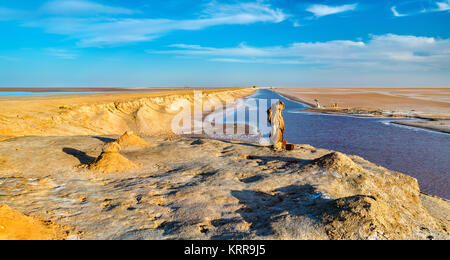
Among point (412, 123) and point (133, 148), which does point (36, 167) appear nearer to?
point (133, 148)

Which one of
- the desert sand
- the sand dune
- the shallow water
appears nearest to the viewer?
the desert sand

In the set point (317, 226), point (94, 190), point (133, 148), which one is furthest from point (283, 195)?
point (133, 148)

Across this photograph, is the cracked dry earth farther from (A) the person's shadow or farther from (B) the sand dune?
(B) the sand dune

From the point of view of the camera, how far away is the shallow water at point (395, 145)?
316 inches

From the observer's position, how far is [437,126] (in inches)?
632

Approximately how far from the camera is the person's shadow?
6593mm

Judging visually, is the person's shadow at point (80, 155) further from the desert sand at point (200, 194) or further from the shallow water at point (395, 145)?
the shallow water at point (395, 145)

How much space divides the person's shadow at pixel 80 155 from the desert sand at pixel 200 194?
0.02 m

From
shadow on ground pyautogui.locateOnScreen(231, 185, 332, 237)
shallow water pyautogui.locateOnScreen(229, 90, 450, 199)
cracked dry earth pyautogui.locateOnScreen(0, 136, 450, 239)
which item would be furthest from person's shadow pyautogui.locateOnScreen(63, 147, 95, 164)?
shallow water pyautogui.locateOnScreen(229, 90, 450, 199)

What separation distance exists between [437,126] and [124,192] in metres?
18.7

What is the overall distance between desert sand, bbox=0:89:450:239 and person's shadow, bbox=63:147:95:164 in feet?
0.08

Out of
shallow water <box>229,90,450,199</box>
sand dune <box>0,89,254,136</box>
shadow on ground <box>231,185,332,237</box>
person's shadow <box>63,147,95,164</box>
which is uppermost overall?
sand dune <box>0,89,254,136</box>
